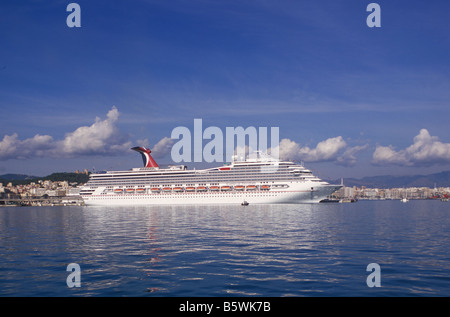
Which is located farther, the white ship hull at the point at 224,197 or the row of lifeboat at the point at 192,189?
the row of lifeboat at the point at 192,189

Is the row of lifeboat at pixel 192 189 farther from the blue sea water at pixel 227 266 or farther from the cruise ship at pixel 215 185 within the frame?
the blue sea water at pixel 227 266

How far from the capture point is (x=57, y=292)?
14305 millimetres

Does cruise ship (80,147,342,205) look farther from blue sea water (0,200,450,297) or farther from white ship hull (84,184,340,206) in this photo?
blue sea water (0,200,450,297)

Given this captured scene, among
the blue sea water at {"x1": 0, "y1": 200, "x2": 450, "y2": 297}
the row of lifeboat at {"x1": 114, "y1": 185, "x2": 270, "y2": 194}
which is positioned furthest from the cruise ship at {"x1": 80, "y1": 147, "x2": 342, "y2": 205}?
the blue sea water at {"x1": 0, "y1": 200, "x2": 450, "y2": 297}

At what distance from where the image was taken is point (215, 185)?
4481 inches

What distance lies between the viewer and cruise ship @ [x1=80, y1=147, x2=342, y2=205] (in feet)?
336

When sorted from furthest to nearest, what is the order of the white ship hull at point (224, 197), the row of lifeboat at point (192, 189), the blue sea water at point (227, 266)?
the row of lifeboat at point (192, 189) → the white ship hull at point (224, 197) → the blue sea water at point (227, 266)

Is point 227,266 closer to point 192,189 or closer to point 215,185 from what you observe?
point 215,185

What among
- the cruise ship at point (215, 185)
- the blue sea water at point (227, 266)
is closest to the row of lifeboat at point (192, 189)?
the cruise ship at point (215, 185)

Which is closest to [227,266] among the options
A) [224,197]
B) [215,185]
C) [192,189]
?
[224,197]

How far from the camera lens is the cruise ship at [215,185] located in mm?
102312
